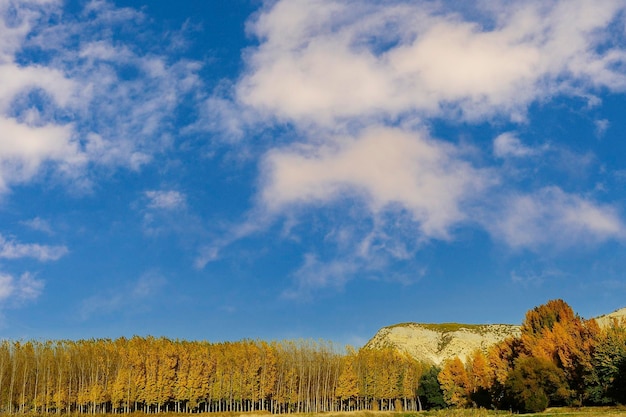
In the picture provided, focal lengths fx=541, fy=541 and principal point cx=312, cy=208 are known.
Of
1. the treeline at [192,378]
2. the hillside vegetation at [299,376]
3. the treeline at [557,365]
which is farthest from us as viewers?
the treeline at [192,378]

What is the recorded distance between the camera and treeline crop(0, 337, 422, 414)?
321ft

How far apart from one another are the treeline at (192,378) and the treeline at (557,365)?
94.2ft

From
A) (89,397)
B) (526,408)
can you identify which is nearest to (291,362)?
(89,397)

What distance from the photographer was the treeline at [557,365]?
2739 inches

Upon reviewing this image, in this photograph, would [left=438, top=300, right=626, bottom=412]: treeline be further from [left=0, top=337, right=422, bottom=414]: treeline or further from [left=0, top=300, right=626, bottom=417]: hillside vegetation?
[left=0, top=337, right=422, bottom=414]: treeline

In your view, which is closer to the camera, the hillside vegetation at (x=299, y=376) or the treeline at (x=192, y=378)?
the hillside vegetation at (x=299, y=376)

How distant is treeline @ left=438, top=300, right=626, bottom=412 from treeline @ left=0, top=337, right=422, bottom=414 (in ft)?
94.2

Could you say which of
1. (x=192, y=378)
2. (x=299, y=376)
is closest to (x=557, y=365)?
(x=299, y=376)

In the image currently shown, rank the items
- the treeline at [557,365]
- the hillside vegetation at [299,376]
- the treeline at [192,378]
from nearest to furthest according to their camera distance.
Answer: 1. the treeline at [557,365]
2. the hillside vegetation at [299,376]
3. the treeline at [192,378]

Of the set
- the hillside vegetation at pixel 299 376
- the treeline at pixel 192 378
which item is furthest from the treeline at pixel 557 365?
the treeline at pixel 192 378

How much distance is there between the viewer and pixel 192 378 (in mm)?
103625

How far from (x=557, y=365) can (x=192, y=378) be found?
Result: 64533 mm

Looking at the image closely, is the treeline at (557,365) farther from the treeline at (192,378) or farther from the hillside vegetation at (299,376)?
the treeline at (192,378)

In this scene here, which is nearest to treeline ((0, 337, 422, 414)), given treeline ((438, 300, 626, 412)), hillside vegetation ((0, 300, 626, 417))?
hillside vegetation ((0, 300, 626, 417))
